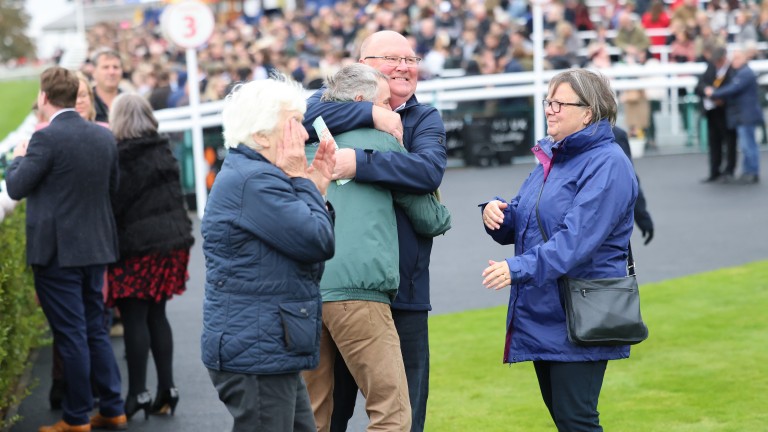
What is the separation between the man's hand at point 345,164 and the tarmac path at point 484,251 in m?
2.44

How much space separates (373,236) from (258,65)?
58.2ft

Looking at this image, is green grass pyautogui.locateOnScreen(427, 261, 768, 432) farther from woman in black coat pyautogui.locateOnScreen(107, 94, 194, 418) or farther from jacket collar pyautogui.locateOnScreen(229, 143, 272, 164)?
jacket collar pyautogui.locateOnScreen(229, 143, 272, 164)

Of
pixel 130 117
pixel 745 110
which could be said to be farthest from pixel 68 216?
pixel 745 110

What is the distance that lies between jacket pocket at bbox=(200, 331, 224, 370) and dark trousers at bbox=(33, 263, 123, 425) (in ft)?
8.31

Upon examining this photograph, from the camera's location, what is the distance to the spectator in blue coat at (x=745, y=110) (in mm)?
16453

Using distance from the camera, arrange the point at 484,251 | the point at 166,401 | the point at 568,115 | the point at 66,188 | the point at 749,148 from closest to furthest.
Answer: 1. the point at 568,115
2. the point at 66,188
3. the point at 166,401
4. the point at 484,251
5. the point at 749,148

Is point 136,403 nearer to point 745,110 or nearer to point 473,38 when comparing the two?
point 745,110

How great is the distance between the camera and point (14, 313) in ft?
23.5

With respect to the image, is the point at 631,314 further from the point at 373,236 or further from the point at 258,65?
the point at 258,65

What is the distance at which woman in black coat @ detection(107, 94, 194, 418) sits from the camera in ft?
23.2

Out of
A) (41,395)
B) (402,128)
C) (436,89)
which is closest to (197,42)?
(436,89)

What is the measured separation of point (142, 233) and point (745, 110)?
11.5m

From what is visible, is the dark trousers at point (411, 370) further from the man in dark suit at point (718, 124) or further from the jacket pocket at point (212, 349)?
the man in dark suit at point (718, 124)

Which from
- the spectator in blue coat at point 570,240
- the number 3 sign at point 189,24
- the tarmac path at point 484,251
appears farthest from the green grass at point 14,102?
the spectator in blue coat at point 570,240
